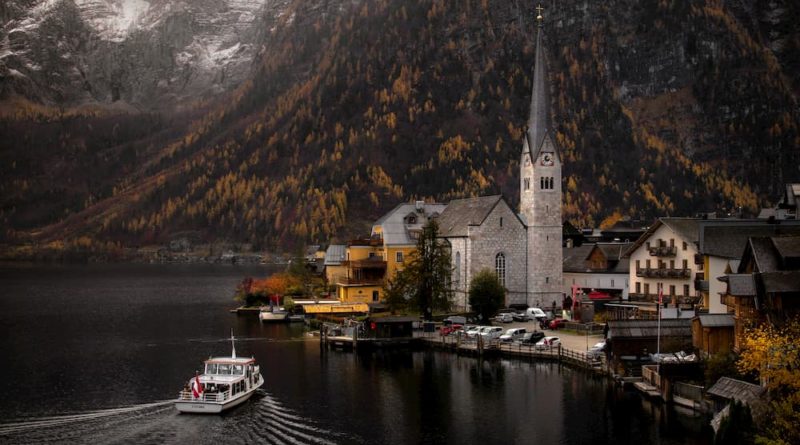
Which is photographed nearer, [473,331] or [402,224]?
[473,331]

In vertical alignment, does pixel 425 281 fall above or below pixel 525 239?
below

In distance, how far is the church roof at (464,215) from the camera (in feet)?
320

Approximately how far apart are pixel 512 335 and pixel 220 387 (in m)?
29.1

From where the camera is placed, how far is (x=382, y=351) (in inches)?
3194

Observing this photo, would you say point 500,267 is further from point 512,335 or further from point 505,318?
point 512,335

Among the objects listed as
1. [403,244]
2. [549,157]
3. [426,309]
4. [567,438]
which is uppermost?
[549,157]

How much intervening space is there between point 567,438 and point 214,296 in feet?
357

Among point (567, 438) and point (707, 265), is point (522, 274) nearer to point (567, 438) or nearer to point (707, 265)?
point (707, 265)

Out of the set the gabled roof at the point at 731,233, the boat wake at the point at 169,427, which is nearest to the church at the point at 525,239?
the gabled roof at the point at 731,233

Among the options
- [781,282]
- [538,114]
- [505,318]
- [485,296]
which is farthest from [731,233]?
[538,114]

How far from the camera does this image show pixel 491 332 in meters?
81.8

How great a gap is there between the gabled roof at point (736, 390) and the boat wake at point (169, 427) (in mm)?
19808

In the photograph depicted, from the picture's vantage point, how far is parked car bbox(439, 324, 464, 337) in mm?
84125

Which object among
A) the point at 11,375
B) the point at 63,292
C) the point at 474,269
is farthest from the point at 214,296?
the point at 11,375
